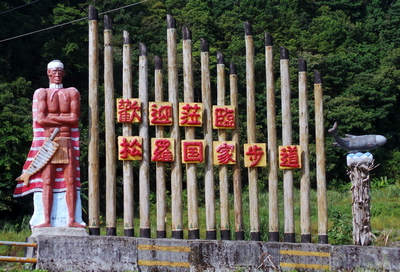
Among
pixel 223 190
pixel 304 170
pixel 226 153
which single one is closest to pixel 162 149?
pixel 226 153

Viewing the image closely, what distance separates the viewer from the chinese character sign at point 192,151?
11.2 m

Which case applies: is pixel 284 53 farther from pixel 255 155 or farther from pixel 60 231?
pixel 60 231

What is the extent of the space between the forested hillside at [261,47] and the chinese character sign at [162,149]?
296 inches

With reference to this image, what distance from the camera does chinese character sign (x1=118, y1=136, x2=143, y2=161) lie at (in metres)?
11.2

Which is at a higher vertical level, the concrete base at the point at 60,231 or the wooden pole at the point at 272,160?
the wooden pole at the point at 272,160

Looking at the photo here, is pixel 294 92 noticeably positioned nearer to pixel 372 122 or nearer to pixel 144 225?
pixel 372 122

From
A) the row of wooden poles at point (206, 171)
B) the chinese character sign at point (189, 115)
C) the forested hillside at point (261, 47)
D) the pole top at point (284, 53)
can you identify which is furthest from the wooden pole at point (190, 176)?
the forested hillside at point (261, 47)

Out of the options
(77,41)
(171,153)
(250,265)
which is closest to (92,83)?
(171,153)

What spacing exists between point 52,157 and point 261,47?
658 inches

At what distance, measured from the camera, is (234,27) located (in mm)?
27547

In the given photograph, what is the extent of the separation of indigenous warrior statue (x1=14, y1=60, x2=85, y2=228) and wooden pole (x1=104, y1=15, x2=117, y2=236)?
0.52m

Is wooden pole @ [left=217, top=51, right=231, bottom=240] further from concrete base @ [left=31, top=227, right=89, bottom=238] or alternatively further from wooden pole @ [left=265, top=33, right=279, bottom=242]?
concrete base @ [left=31, top=227, right=89, bottom=238]

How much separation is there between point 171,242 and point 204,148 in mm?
1771

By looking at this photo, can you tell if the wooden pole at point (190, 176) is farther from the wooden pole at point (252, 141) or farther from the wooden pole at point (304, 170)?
the wooden pole at point (304, 170)
